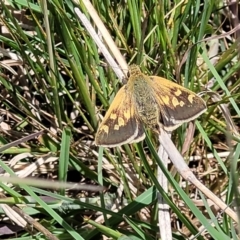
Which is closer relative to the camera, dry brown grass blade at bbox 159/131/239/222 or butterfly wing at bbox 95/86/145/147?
dry brown grass blade at bbox 159/131/239/222

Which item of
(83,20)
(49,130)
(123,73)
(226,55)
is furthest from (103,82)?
(226,55)

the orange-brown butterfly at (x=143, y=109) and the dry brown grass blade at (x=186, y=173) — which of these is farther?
the orange-brown butterfly at (x=143, y=109)

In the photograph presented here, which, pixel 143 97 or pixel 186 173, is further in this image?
pixel 143 97

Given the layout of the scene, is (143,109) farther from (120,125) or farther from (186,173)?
(186,173)

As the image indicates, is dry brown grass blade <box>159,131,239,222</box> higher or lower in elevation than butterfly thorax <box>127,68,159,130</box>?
lower

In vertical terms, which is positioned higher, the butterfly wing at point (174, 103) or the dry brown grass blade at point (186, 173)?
the butterfly wing at point (174, 103)

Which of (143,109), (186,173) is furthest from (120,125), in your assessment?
(186,173)
